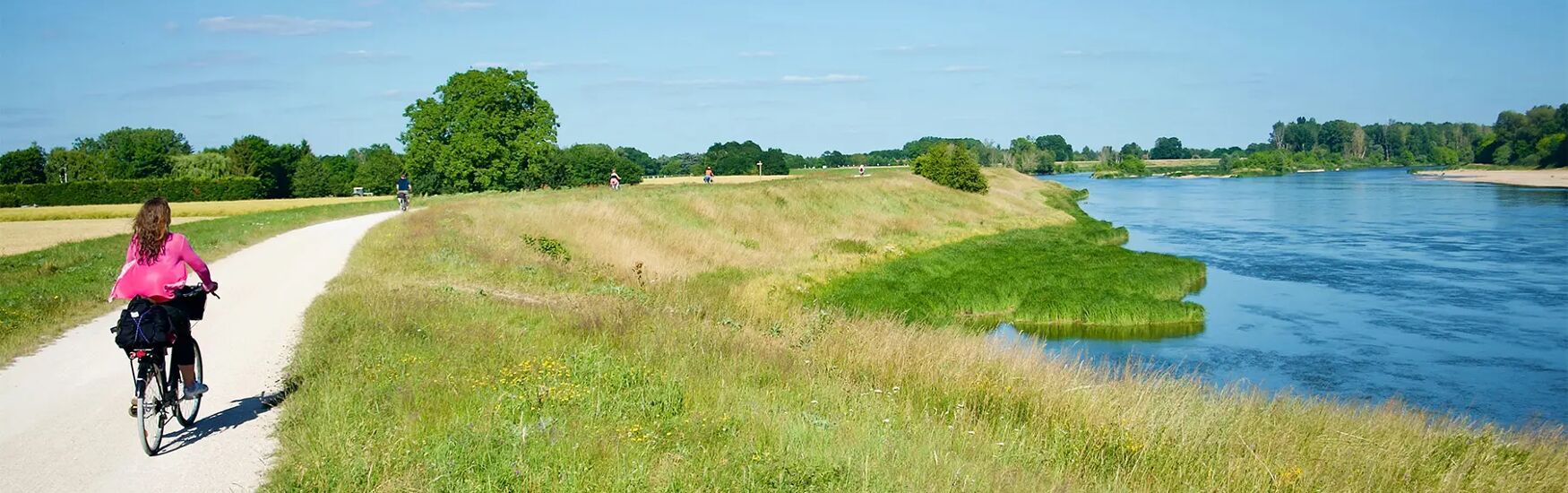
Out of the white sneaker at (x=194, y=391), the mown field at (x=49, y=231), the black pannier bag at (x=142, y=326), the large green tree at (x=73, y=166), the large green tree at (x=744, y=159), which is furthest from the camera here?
the large green tree at (x=744, y=159)

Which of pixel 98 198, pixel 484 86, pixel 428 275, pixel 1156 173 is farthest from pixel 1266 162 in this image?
pixel 428 275

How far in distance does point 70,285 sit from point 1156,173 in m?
191

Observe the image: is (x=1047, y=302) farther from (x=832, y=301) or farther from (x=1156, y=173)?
(x=1156, y=173)

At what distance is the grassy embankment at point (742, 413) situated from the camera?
736 cm

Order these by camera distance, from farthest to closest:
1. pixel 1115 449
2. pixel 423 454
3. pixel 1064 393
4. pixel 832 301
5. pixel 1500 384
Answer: pixel 832 301, pixel 1500 384, pixel 1064 393, pixel 1115 449, pixel 423 454

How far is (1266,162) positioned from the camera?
18088cm

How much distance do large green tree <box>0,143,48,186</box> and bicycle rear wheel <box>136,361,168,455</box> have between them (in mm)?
87249

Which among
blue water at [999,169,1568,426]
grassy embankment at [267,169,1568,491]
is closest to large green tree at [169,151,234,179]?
blue water at [999,169,1568,426]

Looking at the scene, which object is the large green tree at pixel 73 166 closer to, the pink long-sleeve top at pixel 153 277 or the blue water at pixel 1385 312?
the blue water at pixel 1385 312

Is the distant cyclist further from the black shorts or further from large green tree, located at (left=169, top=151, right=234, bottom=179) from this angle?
large green tree, located at (left=169, top=151, right=234, bottom=179)

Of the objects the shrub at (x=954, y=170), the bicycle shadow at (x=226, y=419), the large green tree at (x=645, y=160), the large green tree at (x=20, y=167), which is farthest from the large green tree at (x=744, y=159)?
the bicycle shadow at (x=226, y=419)

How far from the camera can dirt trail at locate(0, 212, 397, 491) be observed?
6781 mm

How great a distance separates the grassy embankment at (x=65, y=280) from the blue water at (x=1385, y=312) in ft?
43.1

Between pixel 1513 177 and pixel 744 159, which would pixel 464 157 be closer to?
pixel 744 159
